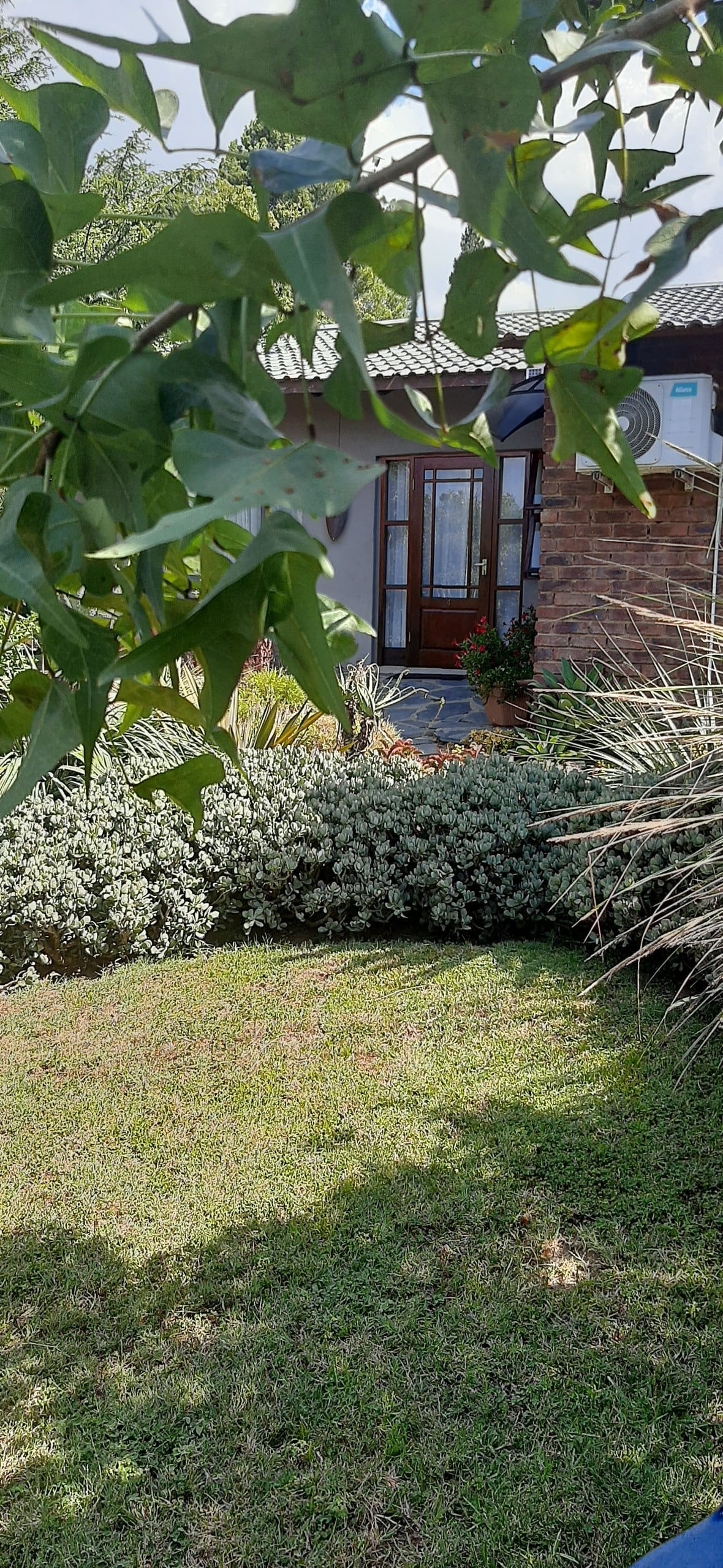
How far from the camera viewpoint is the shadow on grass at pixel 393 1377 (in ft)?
5.74

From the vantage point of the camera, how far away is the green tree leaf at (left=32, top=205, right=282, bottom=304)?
35cm

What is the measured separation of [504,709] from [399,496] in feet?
12.3

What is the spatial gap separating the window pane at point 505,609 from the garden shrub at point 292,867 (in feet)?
20.7

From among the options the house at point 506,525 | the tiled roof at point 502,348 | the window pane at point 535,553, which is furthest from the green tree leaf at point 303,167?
the window pane at point 535,553

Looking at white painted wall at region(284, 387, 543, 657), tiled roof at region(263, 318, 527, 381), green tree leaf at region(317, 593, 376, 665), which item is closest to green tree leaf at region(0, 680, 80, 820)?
green tree leaf at region(317, 593, 376, 665)

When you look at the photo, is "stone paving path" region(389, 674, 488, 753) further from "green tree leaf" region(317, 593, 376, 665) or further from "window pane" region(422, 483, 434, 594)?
"green tree leaf" region(317, 593, 376, 665)

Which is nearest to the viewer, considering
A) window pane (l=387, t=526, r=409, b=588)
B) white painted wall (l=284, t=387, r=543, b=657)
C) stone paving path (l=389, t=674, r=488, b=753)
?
stone paving path (l=389, t=674, r=488, b=753)

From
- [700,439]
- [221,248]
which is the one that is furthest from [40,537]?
[700,439]

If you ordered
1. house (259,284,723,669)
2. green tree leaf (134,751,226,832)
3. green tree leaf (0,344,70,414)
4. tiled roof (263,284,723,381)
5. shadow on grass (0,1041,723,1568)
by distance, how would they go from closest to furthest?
green tree leaf (0,344,70,414)
green tree leaf (134,751,226,832)
shadow on grass (0,1041,723,1568)
house (259,284,723,669)
tiled roof (263,284,723,381)

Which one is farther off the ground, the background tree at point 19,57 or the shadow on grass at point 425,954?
the background tree at point 19,57

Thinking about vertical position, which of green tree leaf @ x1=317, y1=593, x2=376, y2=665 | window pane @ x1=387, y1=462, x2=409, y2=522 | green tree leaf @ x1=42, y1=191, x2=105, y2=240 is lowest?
green tree leaf @ x1=317, y1=593, x2=376, y2=665

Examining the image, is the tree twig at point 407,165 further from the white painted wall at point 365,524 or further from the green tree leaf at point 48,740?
the white painted wall at point 365,524

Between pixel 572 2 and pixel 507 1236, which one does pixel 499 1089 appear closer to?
pixel 507 1236

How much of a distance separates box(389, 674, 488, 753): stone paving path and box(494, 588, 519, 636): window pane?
884 millimetres
